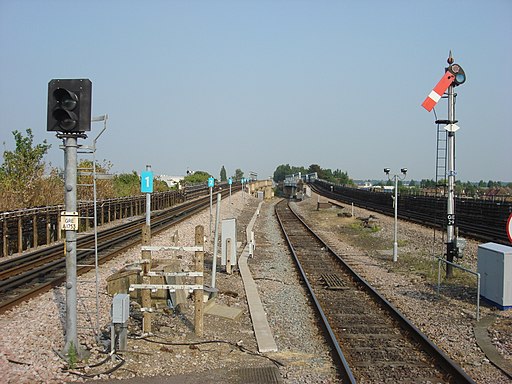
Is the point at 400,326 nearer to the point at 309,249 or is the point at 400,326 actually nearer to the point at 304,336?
the point at 304,336

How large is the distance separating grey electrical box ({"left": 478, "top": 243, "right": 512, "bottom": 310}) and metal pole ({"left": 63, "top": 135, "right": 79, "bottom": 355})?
23.6 feet

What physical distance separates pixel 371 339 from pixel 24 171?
71.3ft

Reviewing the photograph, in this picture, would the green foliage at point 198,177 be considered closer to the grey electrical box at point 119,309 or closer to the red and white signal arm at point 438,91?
the red and white signal arm at point 438,91

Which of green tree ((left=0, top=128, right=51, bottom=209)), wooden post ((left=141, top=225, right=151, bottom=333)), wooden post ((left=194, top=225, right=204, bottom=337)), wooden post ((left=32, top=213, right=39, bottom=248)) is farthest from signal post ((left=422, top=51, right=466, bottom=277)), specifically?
green tree ((left=0, top=128, right=51, bottom=209))

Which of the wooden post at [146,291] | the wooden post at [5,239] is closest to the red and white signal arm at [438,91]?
the wooden post at [146,291]

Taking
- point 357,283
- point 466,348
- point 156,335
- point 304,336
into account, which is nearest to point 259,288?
point 357,283

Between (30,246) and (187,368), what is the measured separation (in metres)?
13.7

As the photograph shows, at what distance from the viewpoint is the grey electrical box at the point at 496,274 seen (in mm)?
8845

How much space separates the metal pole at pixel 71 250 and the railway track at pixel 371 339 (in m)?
3.44

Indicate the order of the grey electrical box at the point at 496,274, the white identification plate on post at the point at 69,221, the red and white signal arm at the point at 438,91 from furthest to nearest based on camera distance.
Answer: the red and white signal arm at the point at 438,91, the grey electrical box at the point at 496,274, the white identification plate on post at the point at 69,221

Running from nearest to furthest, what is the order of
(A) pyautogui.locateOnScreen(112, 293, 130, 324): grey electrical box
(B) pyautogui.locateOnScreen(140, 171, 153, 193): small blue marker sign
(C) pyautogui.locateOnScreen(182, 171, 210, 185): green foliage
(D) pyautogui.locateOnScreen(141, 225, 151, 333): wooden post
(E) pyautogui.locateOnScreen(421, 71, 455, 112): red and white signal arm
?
(A) pyautogui.locateOnScreen(112, 293, 130, 324): grey electrical box
(D) pyautogui.locateOnScreen(141, 225, 151, 333): wooden post
(E) pyautogui.locateOnScreen(421, 71, 455, 112): red and white signal arm
(B) pyautogui.locateOnScreen(140, 171, 153, 193): small blue marker sign
(C) pyautogui.locateOnScreen(182, 171, 210, 185): green foliage

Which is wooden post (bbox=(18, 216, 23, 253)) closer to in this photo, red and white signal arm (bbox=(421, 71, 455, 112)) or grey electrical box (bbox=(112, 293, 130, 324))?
grey electrical box (bbox=(112, 293, 130, 324))

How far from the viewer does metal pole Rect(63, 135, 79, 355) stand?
627cm

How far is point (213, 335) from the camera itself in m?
7.76
